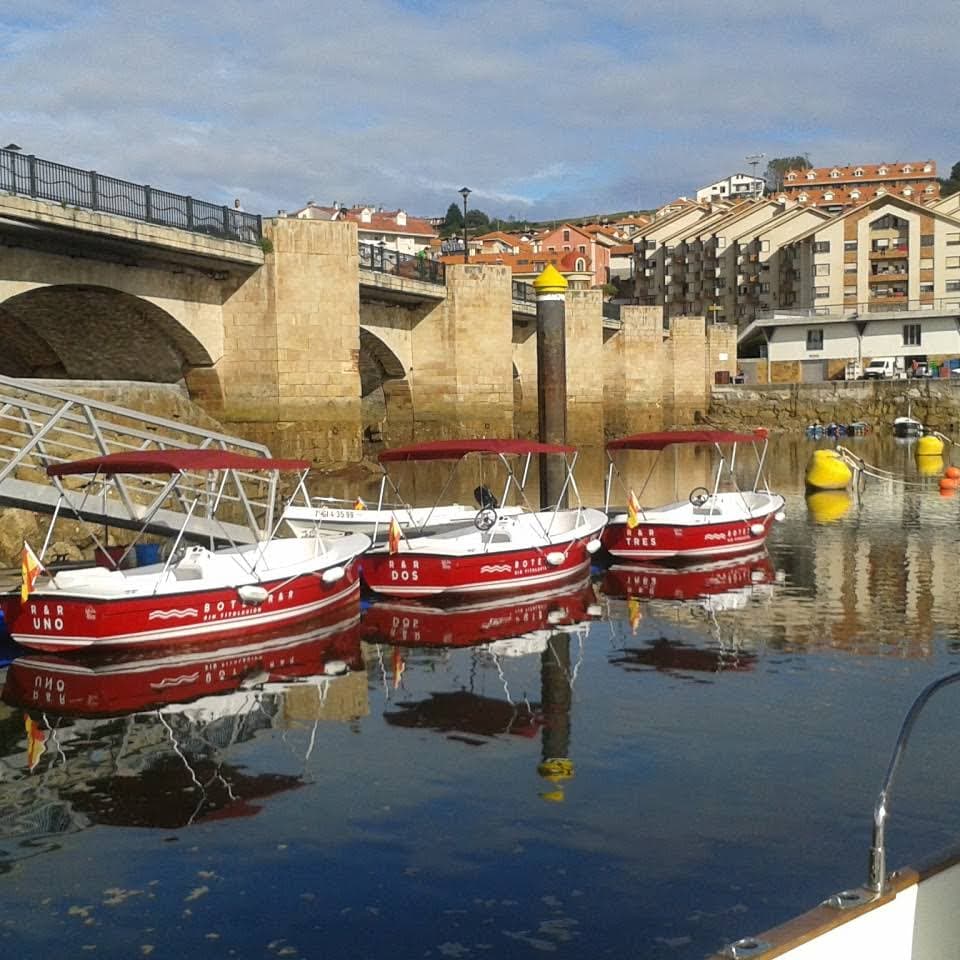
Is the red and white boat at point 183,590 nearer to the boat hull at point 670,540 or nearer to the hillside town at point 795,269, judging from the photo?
the boat hull at point 670,540

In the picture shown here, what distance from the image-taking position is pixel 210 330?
122ft

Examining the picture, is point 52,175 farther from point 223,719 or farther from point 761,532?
point 223,719

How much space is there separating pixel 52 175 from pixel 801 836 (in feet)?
82.5

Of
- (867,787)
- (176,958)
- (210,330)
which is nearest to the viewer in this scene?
(176,958)

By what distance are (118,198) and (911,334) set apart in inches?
2734

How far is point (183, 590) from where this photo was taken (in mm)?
16156

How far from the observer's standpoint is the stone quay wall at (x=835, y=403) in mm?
77562

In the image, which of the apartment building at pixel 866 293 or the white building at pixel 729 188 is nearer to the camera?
the apartment building at pixel 866 293

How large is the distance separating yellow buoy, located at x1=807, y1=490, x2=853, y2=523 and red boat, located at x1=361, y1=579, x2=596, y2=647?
1329 cm

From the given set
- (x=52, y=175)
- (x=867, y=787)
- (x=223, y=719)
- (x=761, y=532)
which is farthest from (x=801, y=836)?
(x=52, y=175)

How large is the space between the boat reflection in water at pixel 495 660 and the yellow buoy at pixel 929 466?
28.4 meters

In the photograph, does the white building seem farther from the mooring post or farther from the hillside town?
the mooring post

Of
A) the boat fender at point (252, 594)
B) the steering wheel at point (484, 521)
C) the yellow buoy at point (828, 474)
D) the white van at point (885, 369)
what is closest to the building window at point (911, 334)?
the white van at point (885, 369)

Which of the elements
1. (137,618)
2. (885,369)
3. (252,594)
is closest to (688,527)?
(252,594)
